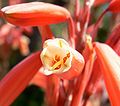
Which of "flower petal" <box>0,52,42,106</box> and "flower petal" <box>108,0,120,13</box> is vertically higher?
"flower petal" <box>108,0,120,13</box>

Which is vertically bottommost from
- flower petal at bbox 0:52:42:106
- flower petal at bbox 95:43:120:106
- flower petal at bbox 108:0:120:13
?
flower petal at bbox 0:52:42:106

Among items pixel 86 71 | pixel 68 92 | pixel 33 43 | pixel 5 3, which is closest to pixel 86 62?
→ pixel 86 71

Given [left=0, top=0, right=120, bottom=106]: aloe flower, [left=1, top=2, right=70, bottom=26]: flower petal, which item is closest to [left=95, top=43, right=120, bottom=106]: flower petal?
[left=0, top=0, right=120, bottom=106]: aloe flower

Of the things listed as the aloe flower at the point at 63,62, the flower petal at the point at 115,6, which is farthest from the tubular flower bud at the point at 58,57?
the flower petal at the point at 115,6

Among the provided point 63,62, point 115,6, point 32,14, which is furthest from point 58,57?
point 115,6

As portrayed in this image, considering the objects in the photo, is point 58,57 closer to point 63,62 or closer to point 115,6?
point 63,62

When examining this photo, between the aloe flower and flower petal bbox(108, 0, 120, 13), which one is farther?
flower petal bbox(108, 0, 120, 13)

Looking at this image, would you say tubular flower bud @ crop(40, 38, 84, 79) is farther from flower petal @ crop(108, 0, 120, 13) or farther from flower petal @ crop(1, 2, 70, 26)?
flower petal @ crop(108, 0, 120, 13)
